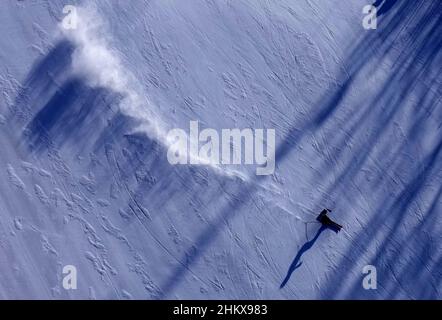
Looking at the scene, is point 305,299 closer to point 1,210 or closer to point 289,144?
point 289,144

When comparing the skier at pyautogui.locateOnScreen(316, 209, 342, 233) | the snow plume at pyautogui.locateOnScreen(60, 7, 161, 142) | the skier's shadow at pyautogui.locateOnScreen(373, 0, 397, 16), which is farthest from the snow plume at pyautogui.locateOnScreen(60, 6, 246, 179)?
the skier's shadow at pyautogui.locateOnScreen(373, 0, 397, 16)

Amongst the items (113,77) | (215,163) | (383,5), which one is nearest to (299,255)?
(215,163)

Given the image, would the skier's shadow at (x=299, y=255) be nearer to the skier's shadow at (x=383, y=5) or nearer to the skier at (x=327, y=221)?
the skier at (x=327, y=221)

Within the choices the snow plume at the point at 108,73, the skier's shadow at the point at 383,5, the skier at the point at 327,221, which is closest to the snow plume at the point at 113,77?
the snow plume at the point at 108,73

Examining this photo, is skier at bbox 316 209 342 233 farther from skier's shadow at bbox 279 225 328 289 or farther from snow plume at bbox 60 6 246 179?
snow plume at bbox 60 6 246 179
